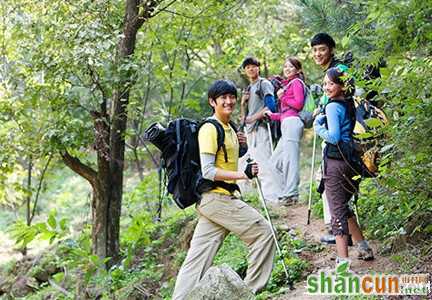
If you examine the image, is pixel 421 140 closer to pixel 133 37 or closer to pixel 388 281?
pixel 388 281

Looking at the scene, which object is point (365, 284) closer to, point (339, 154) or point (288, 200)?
point (339, 154)

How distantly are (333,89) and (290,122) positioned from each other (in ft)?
9.67

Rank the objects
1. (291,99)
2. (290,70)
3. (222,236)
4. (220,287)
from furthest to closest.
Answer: (291,99)
(290,70)
(222,236)
(220,287)

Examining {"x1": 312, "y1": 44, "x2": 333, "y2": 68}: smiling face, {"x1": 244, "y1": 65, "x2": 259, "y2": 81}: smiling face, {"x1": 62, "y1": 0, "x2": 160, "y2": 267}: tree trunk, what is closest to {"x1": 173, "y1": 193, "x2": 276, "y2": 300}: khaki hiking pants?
{"x1": 312, "y1": 44, "x2": 333, "y2": 68}: smiling face

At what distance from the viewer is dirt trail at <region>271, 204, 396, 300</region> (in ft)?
19.0

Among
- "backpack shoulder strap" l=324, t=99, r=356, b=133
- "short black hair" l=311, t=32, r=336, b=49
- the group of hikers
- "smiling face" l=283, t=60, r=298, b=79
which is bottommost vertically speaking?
the group of hikers

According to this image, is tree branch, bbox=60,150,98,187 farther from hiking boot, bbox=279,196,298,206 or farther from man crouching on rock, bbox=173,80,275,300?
man crouching on rock, bbox=173,80,275,300

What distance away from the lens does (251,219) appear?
5504mm

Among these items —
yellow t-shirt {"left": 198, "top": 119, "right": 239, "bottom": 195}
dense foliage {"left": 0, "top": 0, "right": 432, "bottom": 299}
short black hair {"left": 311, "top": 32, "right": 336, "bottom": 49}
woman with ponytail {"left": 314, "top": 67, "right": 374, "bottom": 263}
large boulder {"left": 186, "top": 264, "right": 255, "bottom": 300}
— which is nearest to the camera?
dense foliage {"left": 0, "top": 0, "right": 432, "bottom": 299}

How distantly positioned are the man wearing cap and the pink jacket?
286 mm

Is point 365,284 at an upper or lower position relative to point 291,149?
lower

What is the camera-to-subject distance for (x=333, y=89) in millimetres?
5645

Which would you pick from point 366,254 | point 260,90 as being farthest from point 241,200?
point 260,90

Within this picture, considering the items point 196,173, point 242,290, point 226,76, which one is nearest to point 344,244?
point 242,290
